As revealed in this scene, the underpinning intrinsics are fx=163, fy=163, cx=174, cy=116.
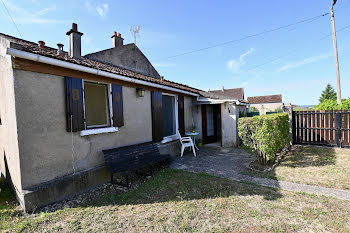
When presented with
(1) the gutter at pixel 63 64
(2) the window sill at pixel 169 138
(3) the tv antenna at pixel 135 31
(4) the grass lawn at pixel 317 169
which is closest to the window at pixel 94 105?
(2) the window sill at pixel 169 138

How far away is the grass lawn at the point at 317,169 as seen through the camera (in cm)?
459

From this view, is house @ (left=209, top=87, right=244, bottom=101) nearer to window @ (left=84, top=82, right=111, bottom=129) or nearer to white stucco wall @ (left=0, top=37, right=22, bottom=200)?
window @ (left=84, top=82, right=111, bottom=129)

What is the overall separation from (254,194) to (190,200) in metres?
1.59

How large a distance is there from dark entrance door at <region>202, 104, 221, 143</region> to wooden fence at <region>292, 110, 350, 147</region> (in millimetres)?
4393

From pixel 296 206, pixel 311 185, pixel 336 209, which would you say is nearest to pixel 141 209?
pixel 296 206

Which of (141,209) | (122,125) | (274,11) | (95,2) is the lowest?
(141,209)

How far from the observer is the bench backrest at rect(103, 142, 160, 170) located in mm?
4808

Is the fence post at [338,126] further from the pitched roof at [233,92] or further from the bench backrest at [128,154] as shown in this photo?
the pitched roof at [233,92]

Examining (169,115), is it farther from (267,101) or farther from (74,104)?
(267,101)

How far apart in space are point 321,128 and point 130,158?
32.5 ft

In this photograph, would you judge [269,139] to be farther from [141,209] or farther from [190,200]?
[141,209]

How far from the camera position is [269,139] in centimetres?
594

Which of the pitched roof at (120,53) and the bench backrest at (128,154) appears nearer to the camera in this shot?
the bench backrest at (128,154)

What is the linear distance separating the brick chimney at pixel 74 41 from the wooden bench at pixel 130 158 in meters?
4.24
